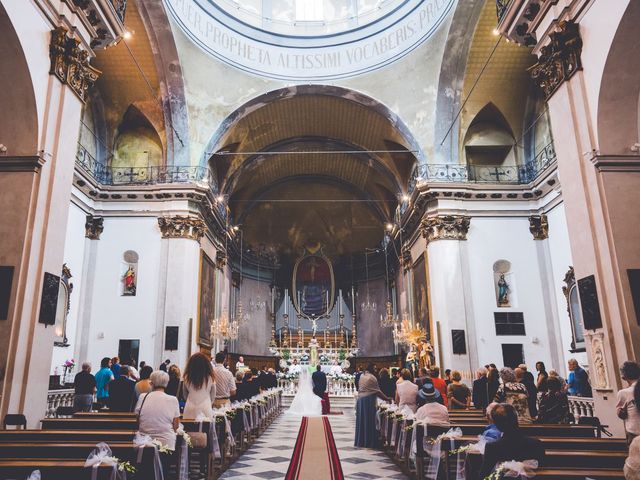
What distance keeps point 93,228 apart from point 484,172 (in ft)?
39.5

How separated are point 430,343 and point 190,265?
24.0ft

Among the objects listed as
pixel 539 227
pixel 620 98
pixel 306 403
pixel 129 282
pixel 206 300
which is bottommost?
pixel 306 403

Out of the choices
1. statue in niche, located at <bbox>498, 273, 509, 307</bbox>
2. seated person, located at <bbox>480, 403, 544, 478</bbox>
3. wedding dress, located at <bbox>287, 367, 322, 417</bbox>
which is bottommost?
wedding dress, located at <bbox>287, 367, 322, 417</bbox>

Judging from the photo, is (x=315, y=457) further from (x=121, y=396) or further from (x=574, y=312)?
(x=574, y=312)

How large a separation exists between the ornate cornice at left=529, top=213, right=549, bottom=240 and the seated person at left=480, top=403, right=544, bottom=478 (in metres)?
11.9

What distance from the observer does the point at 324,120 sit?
18469 mm

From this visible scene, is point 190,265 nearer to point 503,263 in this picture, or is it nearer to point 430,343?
point 430,343

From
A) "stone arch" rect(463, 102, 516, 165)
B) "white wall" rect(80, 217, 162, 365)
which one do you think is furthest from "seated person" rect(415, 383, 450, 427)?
"stone arch" rect(463, 102, 516, 165)

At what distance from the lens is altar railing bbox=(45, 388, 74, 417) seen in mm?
8812

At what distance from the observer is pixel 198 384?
17.6 ft

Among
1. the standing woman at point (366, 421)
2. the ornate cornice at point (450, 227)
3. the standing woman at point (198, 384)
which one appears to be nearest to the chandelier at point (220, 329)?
the ornate cornice at point (450, 227)

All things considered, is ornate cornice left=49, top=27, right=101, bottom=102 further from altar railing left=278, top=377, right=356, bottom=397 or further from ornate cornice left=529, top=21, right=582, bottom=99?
altar railing left=278, top=377, right=356, bottom=397

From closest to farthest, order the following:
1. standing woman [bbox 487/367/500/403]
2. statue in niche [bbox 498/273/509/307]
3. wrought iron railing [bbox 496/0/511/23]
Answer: standing woman [bbox 487/367/500/403]
wrought iron railing [bbox 496/0/511/23]
statue in niche [bbox 498/273/509/307]

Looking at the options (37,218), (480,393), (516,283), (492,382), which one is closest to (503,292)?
(516,283)
